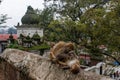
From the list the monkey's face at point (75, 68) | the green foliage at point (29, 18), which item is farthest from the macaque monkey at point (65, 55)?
the green foliage at point (29, 18)

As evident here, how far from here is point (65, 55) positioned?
11.2ft

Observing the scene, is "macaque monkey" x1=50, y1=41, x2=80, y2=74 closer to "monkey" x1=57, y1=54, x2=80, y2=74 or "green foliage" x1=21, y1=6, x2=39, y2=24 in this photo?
"monkey" x1=57, y1=54, x2=80, y2=74

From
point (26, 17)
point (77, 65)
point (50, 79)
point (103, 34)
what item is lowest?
point (26, 17)

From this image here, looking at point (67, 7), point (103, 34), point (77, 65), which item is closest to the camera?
point (77, 65)

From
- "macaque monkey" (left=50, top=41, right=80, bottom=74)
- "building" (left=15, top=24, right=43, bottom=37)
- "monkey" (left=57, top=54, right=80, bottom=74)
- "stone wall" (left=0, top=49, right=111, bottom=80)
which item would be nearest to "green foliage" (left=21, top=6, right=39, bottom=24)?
"building" (left=15, top=24, right=43, bottom=37)

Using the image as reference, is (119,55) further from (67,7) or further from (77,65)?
(77,65)

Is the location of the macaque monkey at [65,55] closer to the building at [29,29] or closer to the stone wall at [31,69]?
the stone wall at [31,69]

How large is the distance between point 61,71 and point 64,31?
7.37 m

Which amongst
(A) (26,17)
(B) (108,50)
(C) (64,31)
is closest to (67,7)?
(C) (64,31)

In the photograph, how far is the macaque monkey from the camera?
3.27m

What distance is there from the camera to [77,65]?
3180 millimetres

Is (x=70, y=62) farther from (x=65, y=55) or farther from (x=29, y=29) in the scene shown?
(x=29, y=29)

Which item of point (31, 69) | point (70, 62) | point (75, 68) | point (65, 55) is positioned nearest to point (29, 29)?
point (31, 69)

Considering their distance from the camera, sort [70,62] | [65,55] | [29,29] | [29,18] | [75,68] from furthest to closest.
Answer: [29,29]
[29,18]
[65,55]
[70,62]
[75,68]
